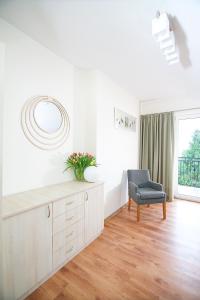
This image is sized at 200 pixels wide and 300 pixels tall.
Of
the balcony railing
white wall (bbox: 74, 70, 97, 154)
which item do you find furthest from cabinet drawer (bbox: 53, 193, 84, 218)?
the balcony railing

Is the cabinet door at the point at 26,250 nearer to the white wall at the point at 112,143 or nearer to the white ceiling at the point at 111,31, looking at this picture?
the white wall at the point at 112,143

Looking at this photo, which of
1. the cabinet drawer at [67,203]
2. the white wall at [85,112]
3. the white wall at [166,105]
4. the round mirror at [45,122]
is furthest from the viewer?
the white wall at [166,105]

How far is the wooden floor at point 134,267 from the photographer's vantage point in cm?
139

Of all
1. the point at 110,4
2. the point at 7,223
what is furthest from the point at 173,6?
the point at 7,223

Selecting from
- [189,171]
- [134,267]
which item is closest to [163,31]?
[134,267]

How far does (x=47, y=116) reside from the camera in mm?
2033

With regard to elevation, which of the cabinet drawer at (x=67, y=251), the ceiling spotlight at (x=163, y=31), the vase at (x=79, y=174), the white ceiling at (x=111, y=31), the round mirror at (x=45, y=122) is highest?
the white ceiling at (x=111, y=31)

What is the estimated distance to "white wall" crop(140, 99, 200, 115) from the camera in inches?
143

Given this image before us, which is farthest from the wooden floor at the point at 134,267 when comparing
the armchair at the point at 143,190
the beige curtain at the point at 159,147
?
the beige curtain at the point at 159,147

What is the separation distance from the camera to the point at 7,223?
3.94 ft

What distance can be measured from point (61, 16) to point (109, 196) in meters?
2.60

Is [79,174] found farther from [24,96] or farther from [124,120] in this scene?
[124,120]

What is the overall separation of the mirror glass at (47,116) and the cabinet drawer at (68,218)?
105 cm

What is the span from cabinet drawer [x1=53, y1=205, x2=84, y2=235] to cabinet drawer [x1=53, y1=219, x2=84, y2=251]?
1.8 inches
